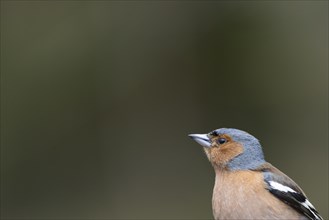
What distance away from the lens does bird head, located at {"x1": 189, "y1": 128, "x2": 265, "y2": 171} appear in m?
5.20

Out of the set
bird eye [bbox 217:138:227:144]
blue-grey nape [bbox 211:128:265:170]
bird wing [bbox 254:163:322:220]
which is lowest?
bird wing [bbox 254:163:322:220]

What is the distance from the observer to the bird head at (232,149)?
5195mm

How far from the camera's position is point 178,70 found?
10.6 metres

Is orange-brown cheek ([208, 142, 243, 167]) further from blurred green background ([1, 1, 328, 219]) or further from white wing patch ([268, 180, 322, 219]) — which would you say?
blurred green background ([1, 1, 328, 219])

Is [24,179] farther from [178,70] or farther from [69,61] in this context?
[178,70]

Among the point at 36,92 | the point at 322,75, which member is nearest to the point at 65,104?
the point at 36,92

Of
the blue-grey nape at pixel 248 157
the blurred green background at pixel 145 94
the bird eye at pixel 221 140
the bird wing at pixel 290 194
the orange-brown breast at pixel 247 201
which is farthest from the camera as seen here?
the blurred green background at pixel 145 94

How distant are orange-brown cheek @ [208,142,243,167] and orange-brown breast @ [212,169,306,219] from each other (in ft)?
0.93

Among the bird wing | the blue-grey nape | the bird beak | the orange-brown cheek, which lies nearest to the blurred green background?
the bird beak

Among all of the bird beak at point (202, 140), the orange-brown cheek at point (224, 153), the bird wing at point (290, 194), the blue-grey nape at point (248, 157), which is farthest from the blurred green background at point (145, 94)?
the bird wing at point (290, 194)

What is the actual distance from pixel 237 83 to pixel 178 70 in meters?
0.94

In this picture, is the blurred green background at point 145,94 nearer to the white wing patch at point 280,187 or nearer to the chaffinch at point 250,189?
the chaffinch at point 250,189

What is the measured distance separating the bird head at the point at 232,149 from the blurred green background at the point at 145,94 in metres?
4.62

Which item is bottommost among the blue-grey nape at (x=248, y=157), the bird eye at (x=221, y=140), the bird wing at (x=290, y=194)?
the bird wing at (x=290, y=194)
